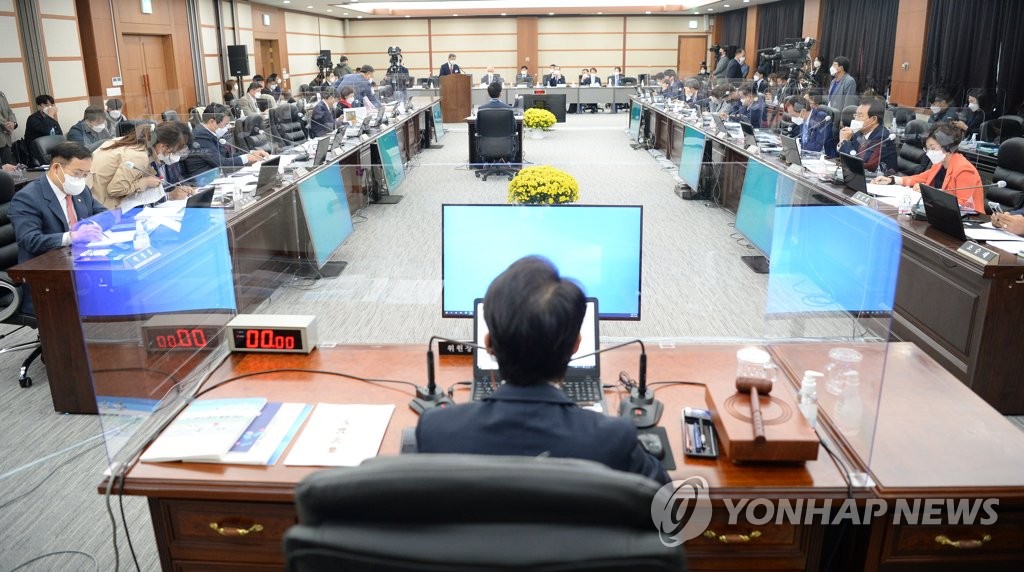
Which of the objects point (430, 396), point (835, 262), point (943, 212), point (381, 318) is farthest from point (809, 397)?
point (381, 318)

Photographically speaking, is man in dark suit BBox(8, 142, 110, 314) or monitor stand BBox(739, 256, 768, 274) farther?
monitor stand BBox(739, 256, 768, 274)

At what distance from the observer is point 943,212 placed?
323 cm

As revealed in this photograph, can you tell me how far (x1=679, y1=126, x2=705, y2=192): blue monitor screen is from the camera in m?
6.89

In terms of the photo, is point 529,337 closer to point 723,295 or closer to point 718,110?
point 723,295

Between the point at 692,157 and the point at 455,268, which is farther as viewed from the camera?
the point at 692,157

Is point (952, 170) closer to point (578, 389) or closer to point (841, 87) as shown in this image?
point (578, 389)

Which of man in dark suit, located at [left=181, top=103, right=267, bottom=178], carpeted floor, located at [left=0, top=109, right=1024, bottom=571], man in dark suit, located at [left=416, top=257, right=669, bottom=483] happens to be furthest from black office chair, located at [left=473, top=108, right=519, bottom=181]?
man in dark suit, located at [left=416, top=257, right=669, bottom=483]

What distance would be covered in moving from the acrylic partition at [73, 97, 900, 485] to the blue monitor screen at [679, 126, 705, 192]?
7.9 inches

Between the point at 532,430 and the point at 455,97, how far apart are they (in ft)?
43.4

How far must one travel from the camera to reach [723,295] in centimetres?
429

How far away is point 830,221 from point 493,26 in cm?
1700

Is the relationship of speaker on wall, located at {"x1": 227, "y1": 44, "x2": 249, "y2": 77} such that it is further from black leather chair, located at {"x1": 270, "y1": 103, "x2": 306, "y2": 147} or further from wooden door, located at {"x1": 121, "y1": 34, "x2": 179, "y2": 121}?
black leather chair, located at {"x1": 270, "y1": 103, "x2": 306, "y2": 147}

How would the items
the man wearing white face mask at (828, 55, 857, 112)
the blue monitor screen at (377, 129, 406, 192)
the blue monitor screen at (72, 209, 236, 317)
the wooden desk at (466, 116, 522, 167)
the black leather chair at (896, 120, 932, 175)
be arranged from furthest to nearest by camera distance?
the wooden desk at (466, 116, 522, 167), the man wearing white face mask at (828, 55, 857, 112), the blue monitor screen at (377, 129, 406, 192), the black leather chair at (896, 120, 932, 175), the blue monitor screen at (72, 209, 236, 317)

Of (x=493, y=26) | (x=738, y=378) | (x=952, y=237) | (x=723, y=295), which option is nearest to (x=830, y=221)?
(x=952, y=237)
